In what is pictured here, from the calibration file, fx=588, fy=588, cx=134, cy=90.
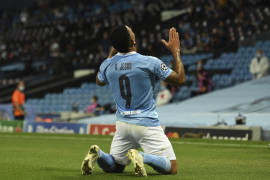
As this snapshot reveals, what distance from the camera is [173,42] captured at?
21.7 ft

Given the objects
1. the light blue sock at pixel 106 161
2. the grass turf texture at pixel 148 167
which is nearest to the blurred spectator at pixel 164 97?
the grass turf texture at pixel 148 167

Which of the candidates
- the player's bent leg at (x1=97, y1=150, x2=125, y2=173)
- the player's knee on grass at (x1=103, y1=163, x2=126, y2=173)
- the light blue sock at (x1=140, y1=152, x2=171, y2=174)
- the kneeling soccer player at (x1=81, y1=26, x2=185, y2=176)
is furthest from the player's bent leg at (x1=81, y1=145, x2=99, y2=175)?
the light blue sock at (x1=140, y1=152, x2=171, y2=174)

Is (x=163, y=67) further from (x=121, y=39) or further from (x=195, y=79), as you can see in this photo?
(x=195, y=79)

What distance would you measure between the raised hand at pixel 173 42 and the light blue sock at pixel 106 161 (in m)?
1.47

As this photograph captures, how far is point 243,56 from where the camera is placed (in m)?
25.6

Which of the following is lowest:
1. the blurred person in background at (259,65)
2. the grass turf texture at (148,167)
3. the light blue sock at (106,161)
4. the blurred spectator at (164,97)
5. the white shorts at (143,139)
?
the grass turf texture at (148,167)

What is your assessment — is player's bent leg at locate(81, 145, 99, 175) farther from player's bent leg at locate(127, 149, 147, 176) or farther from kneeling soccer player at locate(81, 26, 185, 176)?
player's bent leg at locate(127, 149, 147, 176)

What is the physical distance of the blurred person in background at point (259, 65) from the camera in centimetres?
2316

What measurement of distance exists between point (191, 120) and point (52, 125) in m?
5.13

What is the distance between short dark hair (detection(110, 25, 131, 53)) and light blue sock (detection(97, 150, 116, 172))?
4.06ft

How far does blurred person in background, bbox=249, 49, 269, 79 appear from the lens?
2316 cm

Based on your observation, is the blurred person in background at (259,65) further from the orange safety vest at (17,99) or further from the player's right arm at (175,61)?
the player's right arm at (175,61)

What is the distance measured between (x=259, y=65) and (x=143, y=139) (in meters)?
17.3

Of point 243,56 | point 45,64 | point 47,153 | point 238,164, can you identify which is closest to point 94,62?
point 45,64
